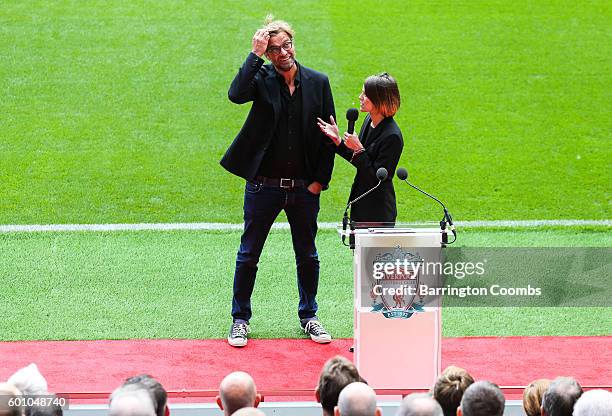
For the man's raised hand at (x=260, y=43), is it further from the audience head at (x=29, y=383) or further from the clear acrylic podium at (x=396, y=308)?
the audience head at (x=29, y=383)

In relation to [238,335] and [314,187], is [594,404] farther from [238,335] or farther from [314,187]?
[238,335]

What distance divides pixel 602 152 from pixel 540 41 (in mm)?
2503

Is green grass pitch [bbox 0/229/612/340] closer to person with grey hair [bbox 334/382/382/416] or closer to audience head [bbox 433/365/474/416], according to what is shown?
audience head [bbox 433/365/474/416]

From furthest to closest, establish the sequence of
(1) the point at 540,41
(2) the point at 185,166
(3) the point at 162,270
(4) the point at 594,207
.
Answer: (1) the point at 540,41 < (2) the point at 185,166 < (4) the point at 594,207 < (3) the point at 162,270

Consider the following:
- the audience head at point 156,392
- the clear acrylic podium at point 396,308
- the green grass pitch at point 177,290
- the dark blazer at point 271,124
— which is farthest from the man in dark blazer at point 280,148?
the audience head at point 156,392

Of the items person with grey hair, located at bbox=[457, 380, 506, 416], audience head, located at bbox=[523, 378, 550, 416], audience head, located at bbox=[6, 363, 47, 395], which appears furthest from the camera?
audience head, located at bbox=[523, 378, 550, 416]

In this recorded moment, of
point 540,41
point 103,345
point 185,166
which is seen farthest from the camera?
point 540,41

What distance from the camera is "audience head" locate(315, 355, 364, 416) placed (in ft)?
13.3

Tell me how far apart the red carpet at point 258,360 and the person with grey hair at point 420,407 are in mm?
2172

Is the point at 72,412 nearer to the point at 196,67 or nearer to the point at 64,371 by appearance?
the point at 64,371

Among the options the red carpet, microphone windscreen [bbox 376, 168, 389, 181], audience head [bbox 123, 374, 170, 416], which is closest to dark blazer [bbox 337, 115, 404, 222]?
microphone windscreen [bbox 376, 168, 389, 181]

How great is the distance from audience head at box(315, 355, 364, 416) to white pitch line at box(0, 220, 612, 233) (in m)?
4.38

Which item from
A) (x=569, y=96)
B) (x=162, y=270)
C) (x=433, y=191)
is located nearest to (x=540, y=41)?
(x=569, y=96)

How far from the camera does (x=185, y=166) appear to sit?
9719 millimetres
